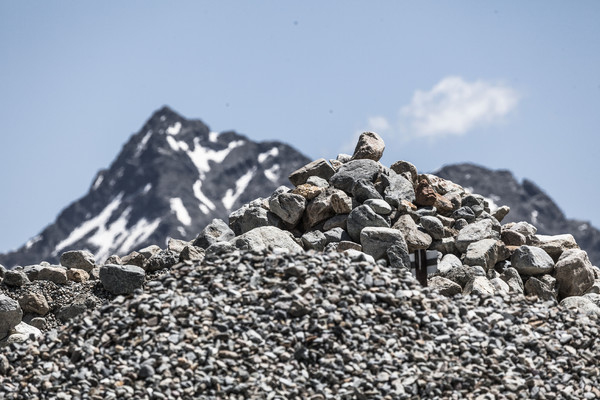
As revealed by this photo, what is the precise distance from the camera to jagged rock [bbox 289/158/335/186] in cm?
2056

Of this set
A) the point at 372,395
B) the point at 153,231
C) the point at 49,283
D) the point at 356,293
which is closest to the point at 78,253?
the point at 49,283

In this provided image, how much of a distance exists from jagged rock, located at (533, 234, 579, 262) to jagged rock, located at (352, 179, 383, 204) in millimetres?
4168

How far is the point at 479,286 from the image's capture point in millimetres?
16734

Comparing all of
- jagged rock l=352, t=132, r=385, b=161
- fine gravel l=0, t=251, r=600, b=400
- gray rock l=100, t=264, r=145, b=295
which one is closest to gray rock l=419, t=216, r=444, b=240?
jagged rock l=352, t=132, r=385, b=161

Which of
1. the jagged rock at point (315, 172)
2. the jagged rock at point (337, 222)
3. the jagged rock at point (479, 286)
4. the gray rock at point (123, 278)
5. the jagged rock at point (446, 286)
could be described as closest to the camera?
the jagged rock at point (479, 286)

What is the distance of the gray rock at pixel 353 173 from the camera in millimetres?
19469

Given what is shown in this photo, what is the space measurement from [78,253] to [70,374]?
28.2 feet

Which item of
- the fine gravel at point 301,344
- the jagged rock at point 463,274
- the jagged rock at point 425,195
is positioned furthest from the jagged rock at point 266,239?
the jagged rock at point 425,195

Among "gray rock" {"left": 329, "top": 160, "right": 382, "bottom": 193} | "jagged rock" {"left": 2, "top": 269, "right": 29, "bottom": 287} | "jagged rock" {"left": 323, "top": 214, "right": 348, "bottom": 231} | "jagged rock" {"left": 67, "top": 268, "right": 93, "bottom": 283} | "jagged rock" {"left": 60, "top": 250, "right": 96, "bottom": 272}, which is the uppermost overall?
"gray rock" {"left": 329, "top": 160, "right": 382, "bottom": 193}

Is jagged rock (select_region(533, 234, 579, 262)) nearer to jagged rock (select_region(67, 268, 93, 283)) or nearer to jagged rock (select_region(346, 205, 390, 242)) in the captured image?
jagged rock (select_region(346, 205, 390, 242))

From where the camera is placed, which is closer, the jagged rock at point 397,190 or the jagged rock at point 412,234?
the jagged rock at point 412,234

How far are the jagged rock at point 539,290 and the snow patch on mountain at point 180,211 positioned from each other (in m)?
169

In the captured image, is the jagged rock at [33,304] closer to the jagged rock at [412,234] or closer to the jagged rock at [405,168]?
the jagged rock at [412,234]

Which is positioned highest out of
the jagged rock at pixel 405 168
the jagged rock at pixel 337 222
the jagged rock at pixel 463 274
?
the jagged rock at pixel 405 168
